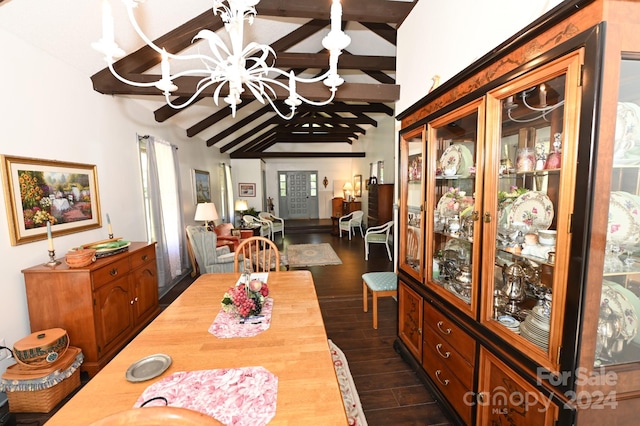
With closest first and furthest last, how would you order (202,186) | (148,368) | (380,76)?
1. (148,368)
2. (380,76)
3. (202,186)

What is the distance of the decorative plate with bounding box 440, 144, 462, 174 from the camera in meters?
1.73

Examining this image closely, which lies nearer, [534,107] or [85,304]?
[534,107]

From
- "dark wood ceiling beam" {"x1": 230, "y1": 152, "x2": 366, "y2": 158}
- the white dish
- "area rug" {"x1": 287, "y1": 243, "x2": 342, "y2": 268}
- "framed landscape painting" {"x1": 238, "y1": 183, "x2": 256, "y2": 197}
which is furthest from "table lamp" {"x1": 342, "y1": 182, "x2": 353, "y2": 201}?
the white dish

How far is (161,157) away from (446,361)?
14.3ft

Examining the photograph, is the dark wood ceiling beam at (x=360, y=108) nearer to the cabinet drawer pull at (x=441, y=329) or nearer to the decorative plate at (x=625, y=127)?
the cabinet drawer pull at (x=441, y=329)

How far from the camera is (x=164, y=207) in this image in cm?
404

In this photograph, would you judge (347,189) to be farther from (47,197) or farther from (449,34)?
(47,197)

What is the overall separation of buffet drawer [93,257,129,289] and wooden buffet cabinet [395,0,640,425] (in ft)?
8.24

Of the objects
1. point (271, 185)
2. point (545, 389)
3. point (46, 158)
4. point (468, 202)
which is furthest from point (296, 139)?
point (545, 389)

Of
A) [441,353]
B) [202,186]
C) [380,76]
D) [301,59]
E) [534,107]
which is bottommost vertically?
[441,353]

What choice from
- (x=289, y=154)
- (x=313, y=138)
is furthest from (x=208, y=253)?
(x=313, y=138)

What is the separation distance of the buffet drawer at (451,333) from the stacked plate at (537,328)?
307 millimetres

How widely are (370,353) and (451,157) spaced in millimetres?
1782

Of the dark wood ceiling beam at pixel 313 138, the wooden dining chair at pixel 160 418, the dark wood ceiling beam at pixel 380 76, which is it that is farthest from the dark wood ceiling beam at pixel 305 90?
the dark wood ceiling beam at pixel 313 138
